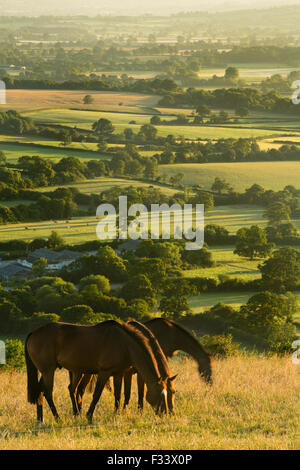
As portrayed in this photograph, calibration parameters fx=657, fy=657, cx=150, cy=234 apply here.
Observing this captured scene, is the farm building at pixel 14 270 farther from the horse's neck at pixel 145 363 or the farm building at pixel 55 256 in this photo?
the horse's neck at pixel 145 363

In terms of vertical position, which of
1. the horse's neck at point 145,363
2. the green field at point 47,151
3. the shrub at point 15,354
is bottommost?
the shrub at point 15,354

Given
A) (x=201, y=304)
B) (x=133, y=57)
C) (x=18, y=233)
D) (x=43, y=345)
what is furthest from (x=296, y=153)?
(x=133, y=57)

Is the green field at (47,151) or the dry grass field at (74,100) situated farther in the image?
the dry grass field at (74,100)

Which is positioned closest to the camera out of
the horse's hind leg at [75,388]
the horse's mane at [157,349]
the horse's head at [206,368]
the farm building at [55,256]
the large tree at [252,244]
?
the horse's mane at [157,349]

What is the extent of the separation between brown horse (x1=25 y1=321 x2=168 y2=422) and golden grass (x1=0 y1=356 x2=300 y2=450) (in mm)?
333

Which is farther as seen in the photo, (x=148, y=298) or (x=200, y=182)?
(x=200, y=182)

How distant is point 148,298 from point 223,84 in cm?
8656

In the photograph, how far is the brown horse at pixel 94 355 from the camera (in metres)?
7.90

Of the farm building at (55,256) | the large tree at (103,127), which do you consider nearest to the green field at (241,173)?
the large tree at (103,127)

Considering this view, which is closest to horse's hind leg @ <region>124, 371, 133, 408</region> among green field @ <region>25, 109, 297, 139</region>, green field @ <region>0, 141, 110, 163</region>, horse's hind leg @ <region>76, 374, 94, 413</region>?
horse's hind leg @ <region>76, 374, 94, 413</region>

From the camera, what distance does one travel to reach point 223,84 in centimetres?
11719

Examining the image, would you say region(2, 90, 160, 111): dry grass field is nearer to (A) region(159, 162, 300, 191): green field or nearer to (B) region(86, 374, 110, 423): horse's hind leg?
(A) region(159, 162, 300, 191): green field

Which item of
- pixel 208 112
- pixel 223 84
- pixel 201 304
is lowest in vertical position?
pixel 201 304

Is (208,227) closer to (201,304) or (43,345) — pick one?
(201,304)
